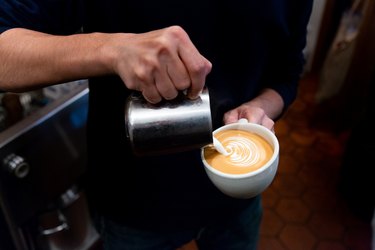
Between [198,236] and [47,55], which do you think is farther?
[198,236]

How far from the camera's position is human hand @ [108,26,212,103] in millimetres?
465

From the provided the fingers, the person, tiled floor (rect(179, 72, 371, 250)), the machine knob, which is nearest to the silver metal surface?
the person

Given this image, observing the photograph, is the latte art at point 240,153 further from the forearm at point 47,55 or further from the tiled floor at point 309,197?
the tiled floor at point 309,197

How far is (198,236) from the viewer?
92 centimetres

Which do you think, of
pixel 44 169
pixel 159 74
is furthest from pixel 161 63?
pixel 44 169

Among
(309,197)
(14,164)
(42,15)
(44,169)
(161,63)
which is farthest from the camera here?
(309,197)

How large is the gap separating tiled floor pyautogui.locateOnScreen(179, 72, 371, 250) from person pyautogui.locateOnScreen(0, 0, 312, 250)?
75cm

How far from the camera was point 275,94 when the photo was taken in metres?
0.83

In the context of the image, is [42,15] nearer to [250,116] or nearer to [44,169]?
[250,116]

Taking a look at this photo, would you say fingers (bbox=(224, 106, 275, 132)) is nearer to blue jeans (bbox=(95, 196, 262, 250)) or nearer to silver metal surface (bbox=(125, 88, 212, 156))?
silver metal surface (bbox=(125, 88, 212, 156))

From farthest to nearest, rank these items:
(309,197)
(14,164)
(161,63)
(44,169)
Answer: (309,197), (44,169), (14,164), (161,63)

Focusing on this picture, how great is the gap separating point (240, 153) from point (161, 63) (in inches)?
9.5

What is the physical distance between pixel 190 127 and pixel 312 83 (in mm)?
2132

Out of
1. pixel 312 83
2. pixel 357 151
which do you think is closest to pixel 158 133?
pixel 357 151
